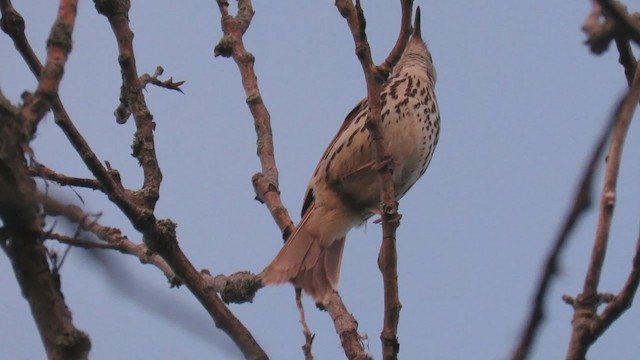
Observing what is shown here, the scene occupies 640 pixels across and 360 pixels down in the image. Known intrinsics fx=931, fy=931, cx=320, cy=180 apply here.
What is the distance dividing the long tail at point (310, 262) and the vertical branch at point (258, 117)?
0.33 m

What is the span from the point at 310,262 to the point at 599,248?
356cm

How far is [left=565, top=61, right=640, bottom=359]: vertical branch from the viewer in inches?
59.3

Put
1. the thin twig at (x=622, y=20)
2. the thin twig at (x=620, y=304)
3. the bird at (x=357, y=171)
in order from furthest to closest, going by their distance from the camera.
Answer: the bird at (x=357, y=171)
the thin twig at (x=620, y=304)
the thin twig at (x=622, y=20)

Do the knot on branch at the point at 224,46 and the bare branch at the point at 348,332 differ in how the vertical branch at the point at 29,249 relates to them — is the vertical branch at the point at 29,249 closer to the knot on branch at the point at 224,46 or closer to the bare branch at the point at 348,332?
the bare branch at the point at 348,332

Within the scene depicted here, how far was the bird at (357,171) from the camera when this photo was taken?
17.4 feet

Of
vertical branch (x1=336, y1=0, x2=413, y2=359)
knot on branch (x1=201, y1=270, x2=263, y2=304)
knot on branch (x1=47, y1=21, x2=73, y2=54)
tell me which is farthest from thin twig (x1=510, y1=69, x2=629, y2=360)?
knot on branch (x1=201, y1=270, x2=263, y2=304)

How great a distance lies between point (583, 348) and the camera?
5.39 feet

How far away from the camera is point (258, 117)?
440 centimetres

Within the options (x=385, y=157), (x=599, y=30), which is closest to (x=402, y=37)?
(x=385, y=157)

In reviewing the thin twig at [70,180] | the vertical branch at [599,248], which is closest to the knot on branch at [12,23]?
the thin twig at [70,180]

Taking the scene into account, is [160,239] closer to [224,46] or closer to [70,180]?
[70,180]

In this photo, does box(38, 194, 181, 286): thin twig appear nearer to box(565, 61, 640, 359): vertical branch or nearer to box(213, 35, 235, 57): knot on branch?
box(565, 61, 640, 359): vertical branch

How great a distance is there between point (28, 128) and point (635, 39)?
45.7 inches

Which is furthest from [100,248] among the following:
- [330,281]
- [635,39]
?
[330,281]
